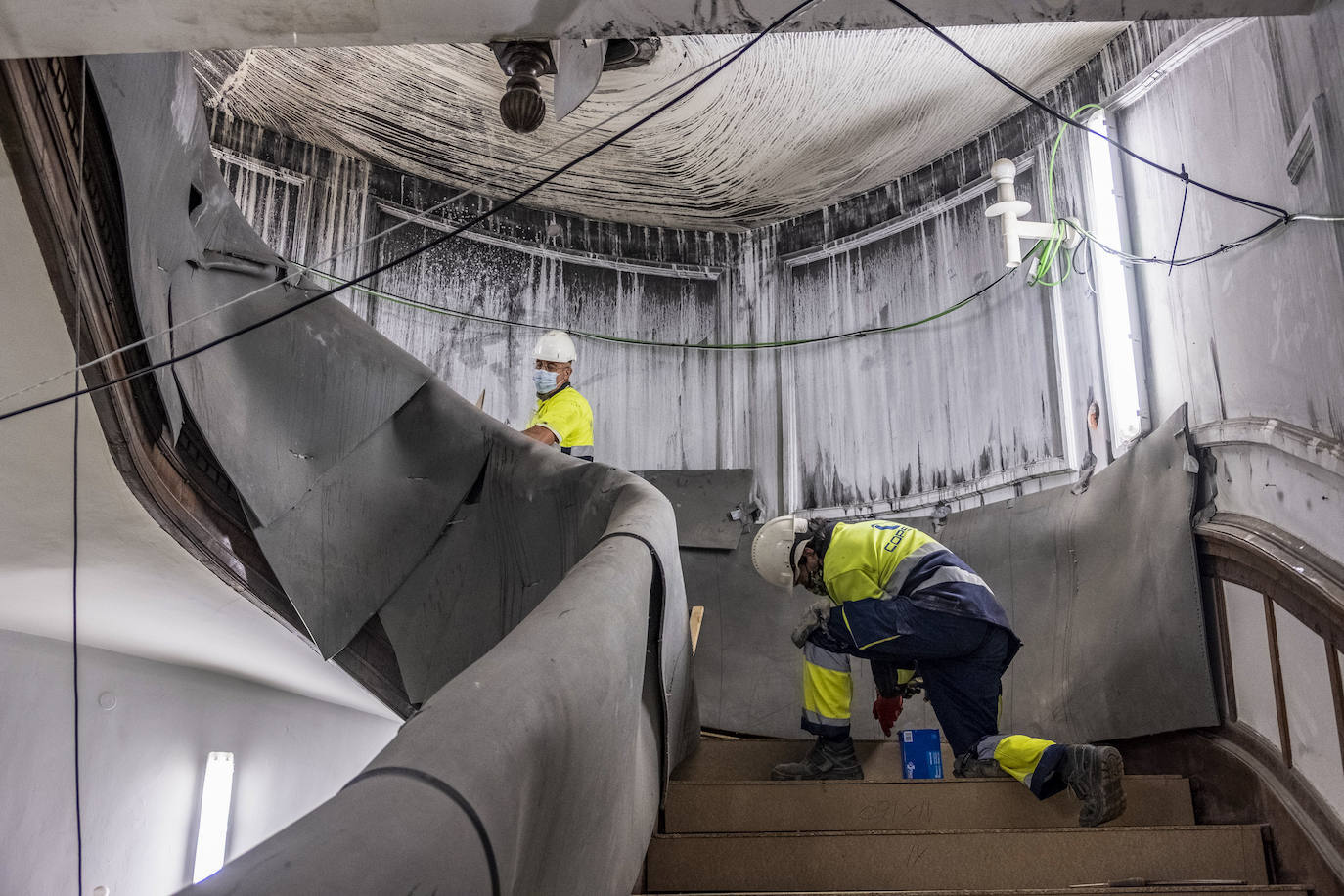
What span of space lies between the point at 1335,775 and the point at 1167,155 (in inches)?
78.8

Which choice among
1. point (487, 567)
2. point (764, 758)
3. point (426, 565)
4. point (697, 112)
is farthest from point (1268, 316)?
point (697, 112)

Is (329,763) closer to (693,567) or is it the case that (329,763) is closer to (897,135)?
(693,567)

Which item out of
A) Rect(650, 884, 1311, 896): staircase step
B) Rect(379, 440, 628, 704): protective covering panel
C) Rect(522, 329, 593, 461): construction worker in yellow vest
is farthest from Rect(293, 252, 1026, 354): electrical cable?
Rect(650, 884, 1311, 896): staircase step

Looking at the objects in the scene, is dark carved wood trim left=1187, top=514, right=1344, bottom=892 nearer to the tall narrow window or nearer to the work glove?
the tall narrow window

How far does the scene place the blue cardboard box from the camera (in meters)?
2.99

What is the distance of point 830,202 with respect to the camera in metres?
5.34

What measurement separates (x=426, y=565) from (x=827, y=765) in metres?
1.30

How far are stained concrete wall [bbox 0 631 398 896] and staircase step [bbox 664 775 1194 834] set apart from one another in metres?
2.13

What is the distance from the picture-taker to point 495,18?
2.11 m

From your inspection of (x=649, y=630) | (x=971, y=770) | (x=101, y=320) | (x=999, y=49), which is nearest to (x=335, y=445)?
(x=101, y=320)

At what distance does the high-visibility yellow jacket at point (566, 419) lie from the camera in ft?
13.8

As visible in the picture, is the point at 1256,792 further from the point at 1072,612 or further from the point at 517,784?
the point at 517,784

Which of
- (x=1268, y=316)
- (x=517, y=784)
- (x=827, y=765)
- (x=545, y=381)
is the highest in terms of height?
(x=545, y=381)

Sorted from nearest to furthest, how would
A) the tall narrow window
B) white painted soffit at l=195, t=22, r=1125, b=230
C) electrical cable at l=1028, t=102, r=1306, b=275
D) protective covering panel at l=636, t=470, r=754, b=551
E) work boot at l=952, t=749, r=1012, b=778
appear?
1. work boot at l=952, t=749, r=1012, b=778
2. electrical cable at l=1028, t=102, r=1306, b=275
3. the tall narrow window
4. white painted soffit at l=195, t=22, r=1125, b=230
5. protective covering panel at l=636, t=470, r=754, b=551
